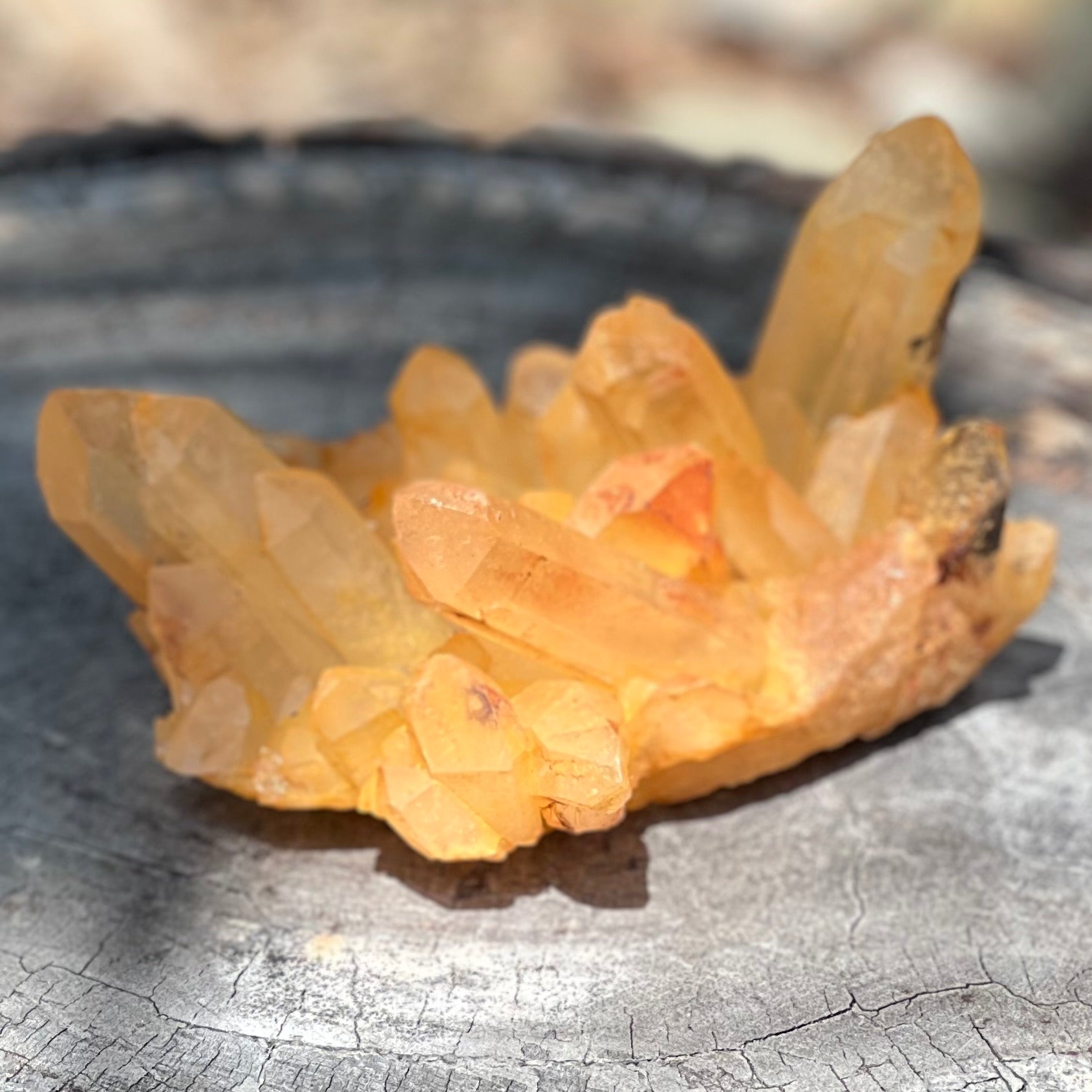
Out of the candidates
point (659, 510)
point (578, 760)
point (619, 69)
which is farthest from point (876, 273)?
point (619, 69)

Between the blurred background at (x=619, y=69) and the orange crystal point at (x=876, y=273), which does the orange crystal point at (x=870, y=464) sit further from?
the blurred background at (x=619, y=69)

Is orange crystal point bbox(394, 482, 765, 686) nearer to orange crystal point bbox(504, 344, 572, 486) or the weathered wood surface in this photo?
the weathered wood surface

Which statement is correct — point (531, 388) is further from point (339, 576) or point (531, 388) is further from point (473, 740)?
point (473, 740)

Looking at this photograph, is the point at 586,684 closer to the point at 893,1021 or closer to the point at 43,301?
the point at 893,1021

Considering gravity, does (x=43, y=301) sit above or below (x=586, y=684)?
below

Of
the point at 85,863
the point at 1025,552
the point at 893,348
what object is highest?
the point at 893,348

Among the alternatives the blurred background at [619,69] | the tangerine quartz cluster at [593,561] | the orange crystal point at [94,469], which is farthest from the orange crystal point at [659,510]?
the blurred background at [619,69]

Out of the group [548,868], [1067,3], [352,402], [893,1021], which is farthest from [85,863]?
[1067,3]
